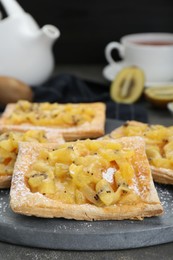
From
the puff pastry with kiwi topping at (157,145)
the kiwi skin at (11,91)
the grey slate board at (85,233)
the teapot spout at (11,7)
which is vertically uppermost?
the grey slate board at (85,233)

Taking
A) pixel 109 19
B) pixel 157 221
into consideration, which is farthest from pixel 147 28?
pixel 157 221

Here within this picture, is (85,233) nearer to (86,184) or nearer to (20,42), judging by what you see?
(86,184)

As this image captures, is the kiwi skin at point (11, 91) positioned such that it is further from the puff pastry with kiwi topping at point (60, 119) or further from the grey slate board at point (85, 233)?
the grey slate board at point (85, 233)

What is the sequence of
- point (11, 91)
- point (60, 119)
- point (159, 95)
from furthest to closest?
1. point (159, 95)
2. point (11, 91)
3. point (60, 119)

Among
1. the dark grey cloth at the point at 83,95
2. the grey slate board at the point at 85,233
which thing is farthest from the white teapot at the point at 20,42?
the grey slate board at the point at 85,233

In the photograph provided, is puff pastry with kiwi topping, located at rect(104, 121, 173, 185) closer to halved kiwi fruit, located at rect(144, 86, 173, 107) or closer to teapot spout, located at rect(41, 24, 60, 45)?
halved kiwi fruit, located at rect(144, 86, 173, 107)

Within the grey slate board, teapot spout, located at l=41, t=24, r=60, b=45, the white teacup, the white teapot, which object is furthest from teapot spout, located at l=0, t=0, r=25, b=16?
the grey slate board

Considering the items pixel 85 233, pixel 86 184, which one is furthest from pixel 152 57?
pixel 85 233
